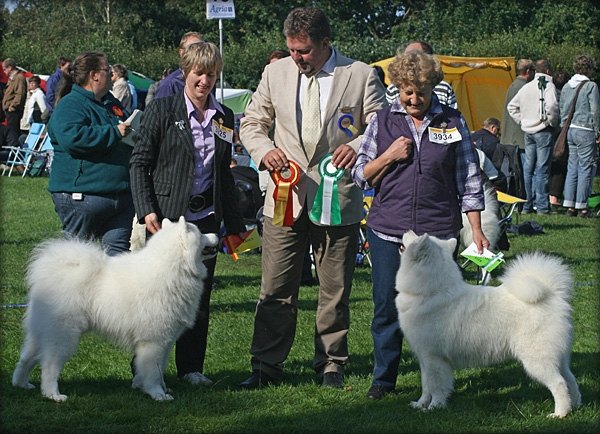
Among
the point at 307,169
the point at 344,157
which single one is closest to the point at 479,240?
the point at 344,157

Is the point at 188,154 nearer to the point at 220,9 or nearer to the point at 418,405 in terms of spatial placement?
the point at 418,405

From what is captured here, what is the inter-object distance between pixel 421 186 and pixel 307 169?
0.77 metres

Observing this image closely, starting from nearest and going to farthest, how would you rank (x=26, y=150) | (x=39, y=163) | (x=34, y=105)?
(x=26, y=150)
(x=39, y=163)
(x=34, y=105)

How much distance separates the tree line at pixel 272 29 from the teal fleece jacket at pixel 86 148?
22.2 metres

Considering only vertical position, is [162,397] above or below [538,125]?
below

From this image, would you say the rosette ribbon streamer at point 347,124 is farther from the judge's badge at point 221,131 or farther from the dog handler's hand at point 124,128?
the dog handler's hand at point 124,128

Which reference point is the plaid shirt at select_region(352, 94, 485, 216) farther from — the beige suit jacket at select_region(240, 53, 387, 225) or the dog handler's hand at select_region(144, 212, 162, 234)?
the dog handler's hand at select_region(144, 212, 162, 234)

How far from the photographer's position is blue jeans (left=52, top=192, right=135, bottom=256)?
15.6ft

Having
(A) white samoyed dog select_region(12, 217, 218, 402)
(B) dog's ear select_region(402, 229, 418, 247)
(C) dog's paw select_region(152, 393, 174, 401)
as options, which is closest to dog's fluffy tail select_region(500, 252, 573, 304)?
(B) dog's ear select_region(402, 229, 418, 247)

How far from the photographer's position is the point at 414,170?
3918mm

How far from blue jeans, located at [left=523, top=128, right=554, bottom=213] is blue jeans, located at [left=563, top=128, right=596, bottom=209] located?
383mm

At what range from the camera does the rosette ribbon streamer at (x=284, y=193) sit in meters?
4.27

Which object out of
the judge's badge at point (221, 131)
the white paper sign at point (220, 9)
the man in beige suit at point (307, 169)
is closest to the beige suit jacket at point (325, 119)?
the man in beige suit at point (307, 169)

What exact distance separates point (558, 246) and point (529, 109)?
3.41 m
